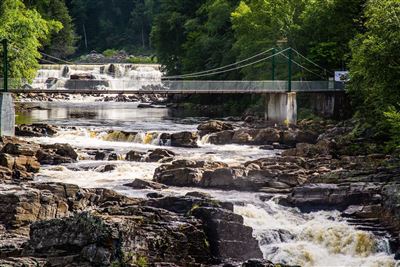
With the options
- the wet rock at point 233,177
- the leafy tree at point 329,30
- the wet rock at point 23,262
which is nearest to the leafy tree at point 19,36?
the wet rock at point 233,177

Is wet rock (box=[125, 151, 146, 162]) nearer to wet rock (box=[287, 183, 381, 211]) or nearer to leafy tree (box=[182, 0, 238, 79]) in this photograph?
wet rock (box=[287, 183, 381, 211])

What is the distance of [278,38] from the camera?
74.5 meters

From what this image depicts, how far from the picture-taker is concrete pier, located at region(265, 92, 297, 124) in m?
63.9

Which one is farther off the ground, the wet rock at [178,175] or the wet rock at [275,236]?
the wet rock at [178,175]

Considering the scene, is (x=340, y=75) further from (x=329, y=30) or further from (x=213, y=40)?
(x=213, y=40)

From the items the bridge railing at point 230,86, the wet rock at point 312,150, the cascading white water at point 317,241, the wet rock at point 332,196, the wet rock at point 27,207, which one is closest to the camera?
the cascading white water at point 317,241

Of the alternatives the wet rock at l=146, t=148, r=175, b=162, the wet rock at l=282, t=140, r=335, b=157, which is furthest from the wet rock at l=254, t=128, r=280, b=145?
the wet rock at l=146, t=148, r=175, b=162

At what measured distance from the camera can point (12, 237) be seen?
27234 millimetres

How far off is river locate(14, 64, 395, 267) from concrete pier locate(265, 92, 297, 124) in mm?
6653

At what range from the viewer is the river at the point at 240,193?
28484 millimetres

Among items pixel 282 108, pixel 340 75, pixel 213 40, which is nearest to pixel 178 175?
pixel 282 108

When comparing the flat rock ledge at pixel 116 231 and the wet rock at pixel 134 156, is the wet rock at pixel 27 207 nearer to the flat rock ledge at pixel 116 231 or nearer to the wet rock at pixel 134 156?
the flat rock ledge at pixel 116 231

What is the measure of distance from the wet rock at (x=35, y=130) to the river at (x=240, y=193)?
0.77m

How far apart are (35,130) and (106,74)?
4999 centimetres
